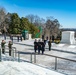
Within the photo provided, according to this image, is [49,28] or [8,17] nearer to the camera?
[8,17]

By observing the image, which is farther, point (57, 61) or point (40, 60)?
point (40, 60)

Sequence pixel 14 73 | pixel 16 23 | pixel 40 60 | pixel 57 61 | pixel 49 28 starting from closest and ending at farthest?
pixel 14 73 < pixel 57 61 < pixel 40 60 < pixel 16 23 < pixel 49 28

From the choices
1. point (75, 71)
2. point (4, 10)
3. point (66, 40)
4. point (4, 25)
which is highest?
point (4, 10)

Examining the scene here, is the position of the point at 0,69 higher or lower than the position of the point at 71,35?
lower

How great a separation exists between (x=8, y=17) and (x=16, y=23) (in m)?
4.50

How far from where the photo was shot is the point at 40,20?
69500 millimetres

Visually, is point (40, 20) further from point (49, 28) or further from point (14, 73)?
point (14, 73)

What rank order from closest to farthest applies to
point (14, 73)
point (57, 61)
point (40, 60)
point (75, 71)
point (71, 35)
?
point (14, 73) < point (75, 71) < point (57, 61) < point (40, 60) < point (71, 35)

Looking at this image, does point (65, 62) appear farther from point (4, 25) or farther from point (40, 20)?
point (40, 20)

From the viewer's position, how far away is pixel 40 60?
45.2 feet

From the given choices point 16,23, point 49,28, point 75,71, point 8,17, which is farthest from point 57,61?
point 49,28

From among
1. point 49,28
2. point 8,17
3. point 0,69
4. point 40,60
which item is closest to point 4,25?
point 8,17

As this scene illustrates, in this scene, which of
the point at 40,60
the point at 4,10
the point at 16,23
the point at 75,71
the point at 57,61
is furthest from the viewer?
the point at 4,10

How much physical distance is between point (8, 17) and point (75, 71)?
150 feet
